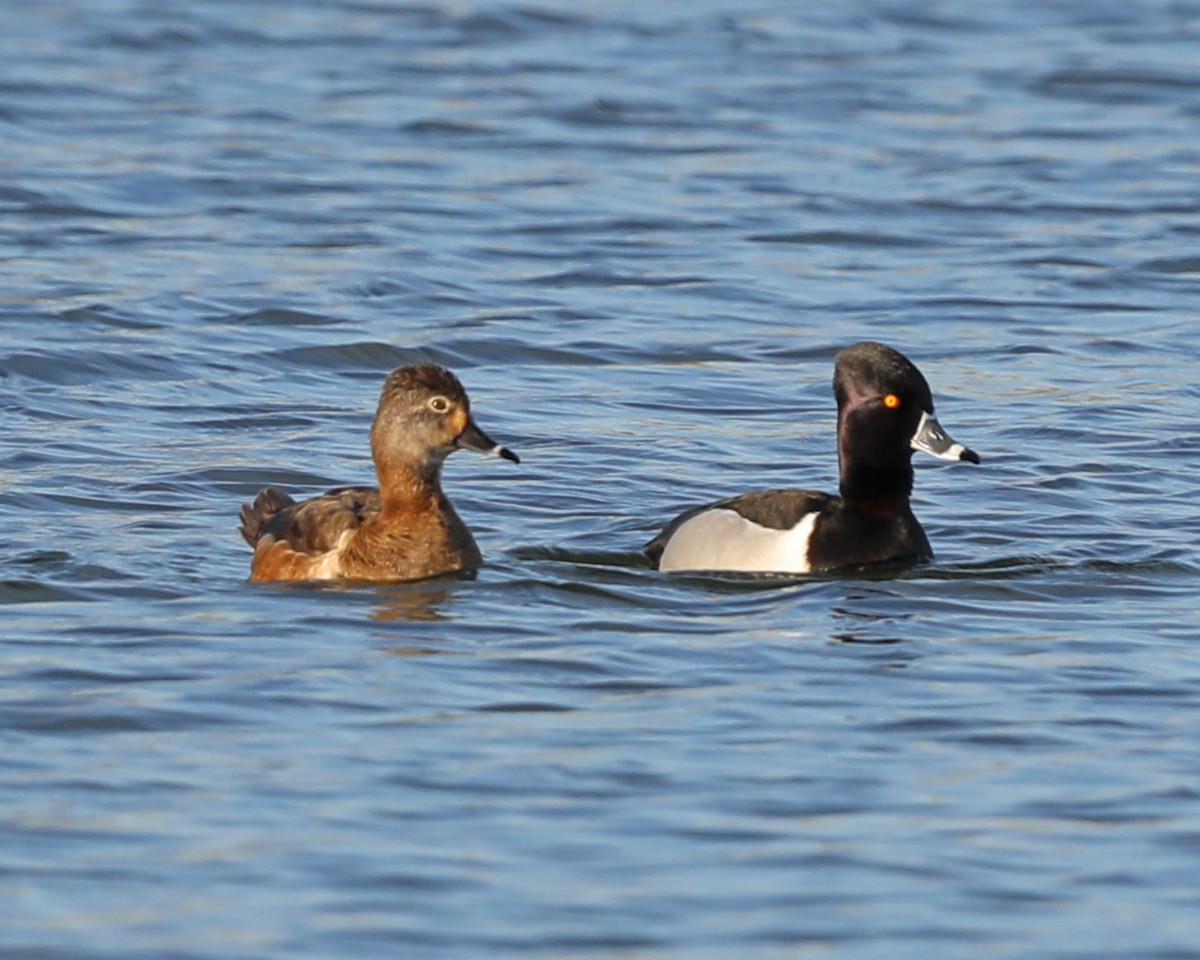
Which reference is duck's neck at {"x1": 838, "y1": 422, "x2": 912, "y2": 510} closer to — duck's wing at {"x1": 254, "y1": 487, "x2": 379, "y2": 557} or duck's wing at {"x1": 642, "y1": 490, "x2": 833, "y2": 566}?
duck's wing at {"x1": 642, "y1": 490, "x2": 833, "y2": 566}

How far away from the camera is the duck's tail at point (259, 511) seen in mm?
10883

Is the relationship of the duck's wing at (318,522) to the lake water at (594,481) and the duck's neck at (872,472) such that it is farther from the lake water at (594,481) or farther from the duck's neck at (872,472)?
the duck's neck at (872,472)

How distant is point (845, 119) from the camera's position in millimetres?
23812

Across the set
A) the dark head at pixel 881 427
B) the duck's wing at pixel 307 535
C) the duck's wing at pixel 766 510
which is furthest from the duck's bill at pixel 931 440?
the duck's wing at pixel 307 535

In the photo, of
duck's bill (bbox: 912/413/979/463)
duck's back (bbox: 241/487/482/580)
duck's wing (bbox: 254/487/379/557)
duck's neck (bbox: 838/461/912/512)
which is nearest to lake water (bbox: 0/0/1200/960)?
duck's back (bbox: 241/487/482/580)

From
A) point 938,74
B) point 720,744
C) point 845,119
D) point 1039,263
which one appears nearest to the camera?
point 720,744

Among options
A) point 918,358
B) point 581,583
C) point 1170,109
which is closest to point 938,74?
point 1170,109

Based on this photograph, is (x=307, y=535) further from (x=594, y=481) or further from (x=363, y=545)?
(x=594, y=481)

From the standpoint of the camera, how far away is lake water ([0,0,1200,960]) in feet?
23.0

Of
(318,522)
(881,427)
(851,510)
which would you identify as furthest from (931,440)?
(318,522)

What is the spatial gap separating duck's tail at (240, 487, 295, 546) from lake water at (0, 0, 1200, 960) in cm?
28

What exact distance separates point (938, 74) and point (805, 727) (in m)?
18.5

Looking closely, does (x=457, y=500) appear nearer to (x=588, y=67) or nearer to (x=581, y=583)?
(x=581, y=583)

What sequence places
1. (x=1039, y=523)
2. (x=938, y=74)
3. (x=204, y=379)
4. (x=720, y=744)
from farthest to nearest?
(x=938, y=74), (x=204, y=379), (x=1039, y=523), (x=720, y=744)
